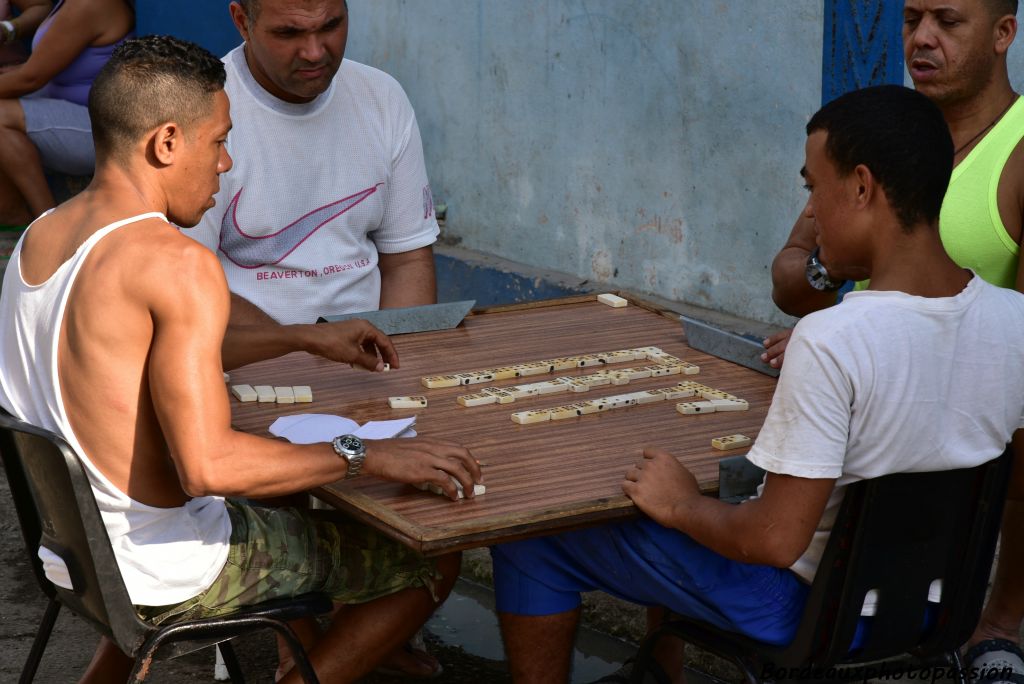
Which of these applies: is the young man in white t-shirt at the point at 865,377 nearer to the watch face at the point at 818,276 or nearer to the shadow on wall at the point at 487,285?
the watch face at the point at 818,276

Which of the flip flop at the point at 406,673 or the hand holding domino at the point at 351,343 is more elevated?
the hand holding domino at the point at 351,343

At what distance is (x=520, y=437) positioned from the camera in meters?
2.88

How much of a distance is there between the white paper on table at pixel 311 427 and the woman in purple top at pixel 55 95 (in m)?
4.37

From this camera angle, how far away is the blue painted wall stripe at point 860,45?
4.47 meters

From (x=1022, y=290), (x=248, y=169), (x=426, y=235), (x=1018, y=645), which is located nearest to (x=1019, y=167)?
(x=1022, y=290)

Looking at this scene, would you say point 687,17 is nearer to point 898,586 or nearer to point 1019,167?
point 1019,167

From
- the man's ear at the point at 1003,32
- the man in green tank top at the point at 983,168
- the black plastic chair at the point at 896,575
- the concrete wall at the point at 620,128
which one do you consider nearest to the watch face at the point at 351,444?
the black plastic chair at the point at 896,575

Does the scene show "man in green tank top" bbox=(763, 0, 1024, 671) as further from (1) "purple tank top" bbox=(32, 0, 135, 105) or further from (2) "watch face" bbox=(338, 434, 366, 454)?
(1) "purple tank top" bbox=(32, 0, 135, 105)

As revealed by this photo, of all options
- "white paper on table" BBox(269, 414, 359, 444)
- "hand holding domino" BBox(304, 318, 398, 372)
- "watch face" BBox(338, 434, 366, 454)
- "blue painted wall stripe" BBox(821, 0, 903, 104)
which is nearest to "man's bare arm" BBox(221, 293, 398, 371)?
"hand holding domino" BBox(304, 318, 398, 372)

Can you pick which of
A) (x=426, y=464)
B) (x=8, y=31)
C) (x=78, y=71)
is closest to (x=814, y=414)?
(x=426, y=464)

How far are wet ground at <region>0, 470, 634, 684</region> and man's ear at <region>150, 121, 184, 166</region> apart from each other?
1.85 metres

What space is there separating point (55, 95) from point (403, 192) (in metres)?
3.40

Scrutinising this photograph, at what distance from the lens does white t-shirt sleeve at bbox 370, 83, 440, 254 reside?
14.2 feet

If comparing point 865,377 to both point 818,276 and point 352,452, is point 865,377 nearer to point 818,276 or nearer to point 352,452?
point 352,452
